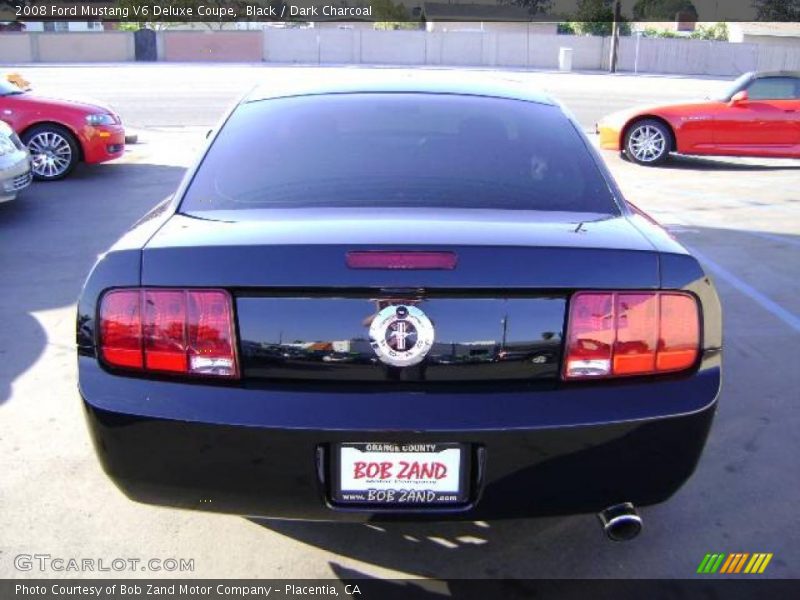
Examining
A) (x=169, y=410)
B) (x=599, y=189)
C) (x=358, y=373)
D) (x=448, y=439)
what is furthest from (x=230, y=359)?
(x=599, y=189)

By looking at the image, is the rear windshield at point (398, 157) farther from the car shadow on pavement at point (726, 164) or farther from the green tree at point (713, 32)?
the green tree at point (713, 32)

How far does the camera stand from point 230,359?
2.34 metres

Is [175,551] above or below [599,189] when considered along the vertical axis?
below

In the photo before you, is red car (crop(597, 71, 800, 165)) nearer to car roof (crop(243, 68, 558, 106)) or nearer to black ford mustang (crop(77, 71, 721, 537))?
car roof (crop(243, 68, 558, 106))

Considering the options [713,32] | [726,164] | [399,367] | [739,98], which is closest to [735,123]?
[739,98]

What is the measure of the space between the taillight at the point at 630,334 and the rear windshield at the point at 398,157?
1.79ft

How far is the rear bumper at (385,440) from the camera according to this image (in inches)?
89.4

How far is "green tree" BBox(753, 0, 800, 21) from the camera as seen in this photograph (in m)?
66.9

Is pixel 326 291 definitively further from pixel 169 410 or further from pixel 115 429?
pixel 115 429

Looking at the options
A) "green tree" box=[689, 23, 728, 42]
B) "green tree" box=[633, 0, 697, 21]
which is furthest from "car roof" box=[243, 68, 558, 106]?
"green tree" box=[633, 0, 697, 21]

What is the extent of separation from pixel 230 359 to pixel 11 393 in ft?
7.74

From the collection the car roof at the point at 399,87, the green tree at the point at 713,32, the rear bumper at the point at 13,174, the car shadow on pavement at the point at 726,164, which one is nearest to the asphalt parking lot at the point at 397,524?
the rear bumper at the point at 13,174

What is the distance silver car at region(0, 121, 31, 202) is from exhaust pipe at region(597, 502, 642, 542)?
22.9ft

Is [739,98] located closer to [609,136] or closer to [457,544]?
[609,136]
